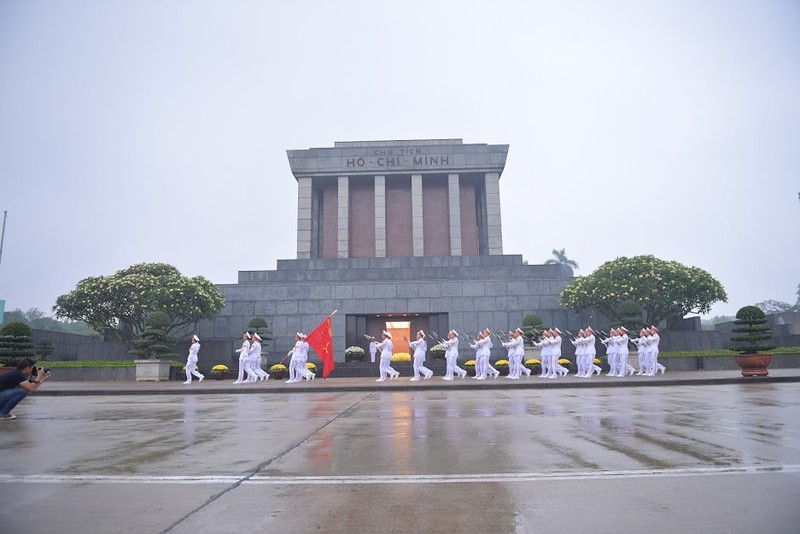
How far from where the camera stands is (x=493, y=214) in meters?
43.3

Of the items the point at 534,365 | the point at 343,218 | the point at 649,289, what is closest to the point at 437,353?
the point at 534,365

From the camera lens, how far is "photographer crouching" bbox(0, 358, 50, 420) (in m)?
10.5

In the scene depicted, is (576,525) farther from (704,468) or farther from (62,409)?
(62,409)

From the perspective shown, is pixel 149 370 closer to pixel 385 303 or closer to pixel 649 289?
pixel 385 303

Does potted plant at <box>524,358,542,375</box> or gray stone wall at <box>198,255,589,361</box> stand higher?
gray stone wall at <box>198,255,589,361</box>

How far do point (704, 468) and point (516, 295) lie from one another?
27790 millimetres

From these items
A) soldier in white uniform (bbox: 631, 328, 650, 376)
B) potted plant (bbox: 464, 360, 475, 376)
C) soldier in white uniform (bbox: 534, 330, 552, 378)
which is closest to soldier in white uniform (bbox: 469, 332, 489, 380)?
Result: potted plant (bbox: 464, 360, 475, 376)

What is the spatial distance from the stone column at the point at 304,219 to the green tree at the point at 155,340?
54.0ft

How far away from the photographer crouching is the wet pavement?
95 cm

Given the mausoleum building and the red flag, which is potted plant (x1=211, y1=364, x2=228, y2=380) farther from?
the red flag

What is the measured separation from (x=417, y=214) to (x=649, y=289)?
19116 mm

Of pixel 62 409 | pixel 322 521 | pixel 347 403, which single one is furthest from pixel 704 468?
pixel 62 409

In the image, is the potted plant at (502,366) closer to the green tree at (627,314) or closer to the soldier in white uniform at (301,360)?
the green tree at (627,314)

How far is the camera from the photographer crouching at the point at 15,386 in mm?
10523
